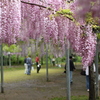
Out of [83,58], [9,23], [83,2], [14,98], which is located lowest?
[14,98]

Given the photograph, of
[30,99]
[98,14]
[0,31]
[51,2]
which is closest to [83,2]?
[98,14]

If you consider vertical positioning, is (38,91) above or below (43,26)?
below

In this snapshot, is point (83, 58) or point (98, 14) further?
point (83, 58)

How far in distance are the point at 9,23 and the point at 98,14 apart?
3683 millimetres

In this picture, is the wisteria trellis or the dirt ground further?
the dirt ground

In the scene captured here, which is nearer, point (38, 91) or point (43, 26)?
point (43, 26)

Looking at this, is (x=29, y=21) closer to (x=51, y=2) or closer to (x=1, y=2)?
(x=51, y=2)

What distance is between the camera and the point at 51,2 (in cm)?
544

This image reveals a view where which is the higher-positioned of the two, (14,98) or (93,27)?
(93,27)

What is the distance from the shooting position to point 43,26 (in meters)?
5.14

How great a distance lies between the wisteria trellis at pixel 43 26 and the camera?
4.36m

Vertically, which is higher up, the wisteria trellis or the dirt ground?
the wisteria trellis

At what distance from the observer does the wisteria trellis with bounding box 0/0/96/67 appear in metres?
4.36

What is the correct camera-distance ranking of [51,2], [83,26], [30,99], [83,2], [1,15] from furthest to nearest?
1. [30,99]
2. [83,26]
3. [51,2]
4. [1,15]
5. [83,2]
